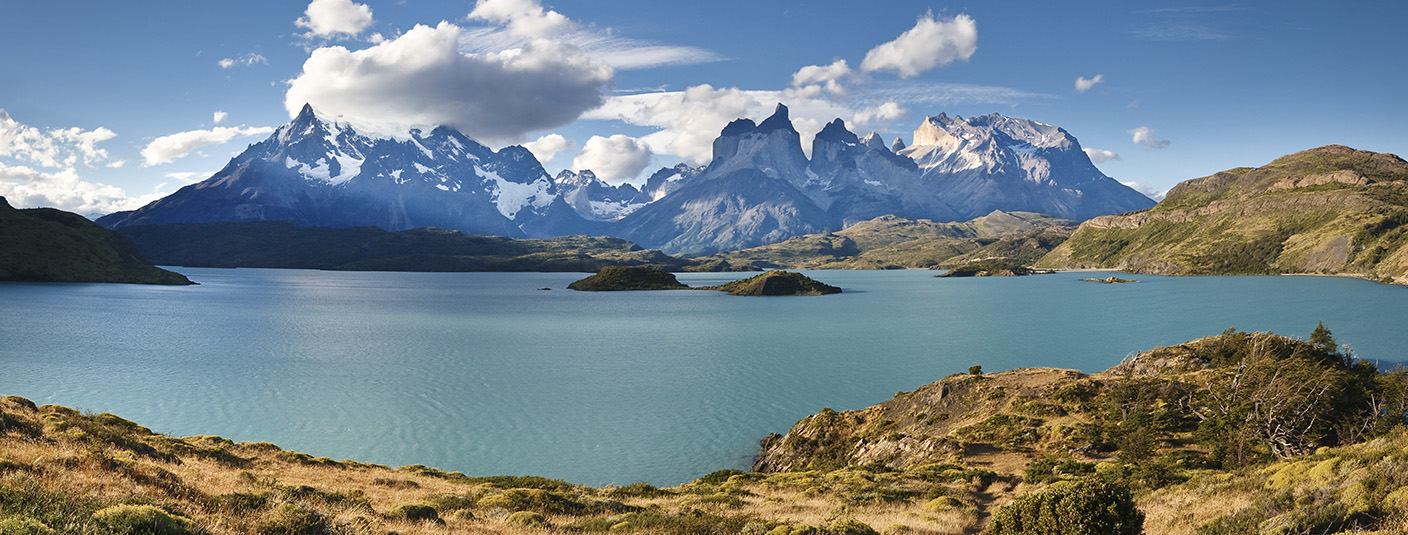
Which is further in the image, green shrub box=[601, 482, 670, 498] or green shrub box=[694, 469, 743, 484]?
green shrub box=[694, 469, 743, 484]

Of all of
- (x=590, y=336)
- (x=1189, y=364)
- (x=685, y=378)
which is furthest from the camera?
(x=590, y=336)

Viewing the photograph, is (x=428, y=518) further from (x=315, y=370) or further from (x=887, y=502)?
(x=315, y=370)

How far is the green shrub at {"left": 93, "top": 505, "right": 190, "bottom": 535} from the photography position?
1553cm

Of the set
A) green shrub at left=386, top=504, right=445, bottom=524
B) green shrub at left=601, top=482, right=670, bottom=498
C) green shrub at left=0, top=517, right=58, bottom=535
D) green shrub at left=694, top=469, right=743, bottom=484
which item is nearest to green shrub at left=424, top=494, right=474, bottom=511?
green shrub at left=386, top=504, right=445, bottom=524

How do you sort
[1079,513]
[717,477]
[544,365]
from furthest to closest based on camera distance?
1. [544,365]
2. [717,477]
3. [1079,513]

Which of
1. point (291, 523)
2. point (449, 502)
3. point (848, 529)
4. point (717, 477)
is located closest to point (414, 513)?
point (449, 502)

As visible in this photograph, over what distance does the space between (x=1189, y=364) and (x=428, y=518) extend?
7222 centimetres

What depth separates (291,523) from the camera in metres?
19.2

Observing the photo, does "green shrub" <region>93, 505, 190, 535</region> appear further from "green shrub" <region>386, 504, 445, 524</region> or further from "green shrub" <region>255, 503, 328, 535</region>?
"green shrub" <region>386, 504, 445, 524</region>

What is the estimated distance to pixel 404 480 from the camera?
1444 inches

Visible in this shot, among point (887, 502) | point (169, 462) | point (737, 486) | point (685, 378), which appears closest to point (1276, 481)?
point (887, 502)

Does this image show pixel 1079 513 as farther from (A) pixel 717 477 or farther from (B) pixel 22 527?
(A) pixel 717 477

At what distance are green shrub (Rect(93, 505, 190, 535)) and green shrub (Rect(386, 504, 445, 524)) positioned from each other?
28.0 feet

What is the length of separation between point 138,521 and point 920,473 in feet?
123
